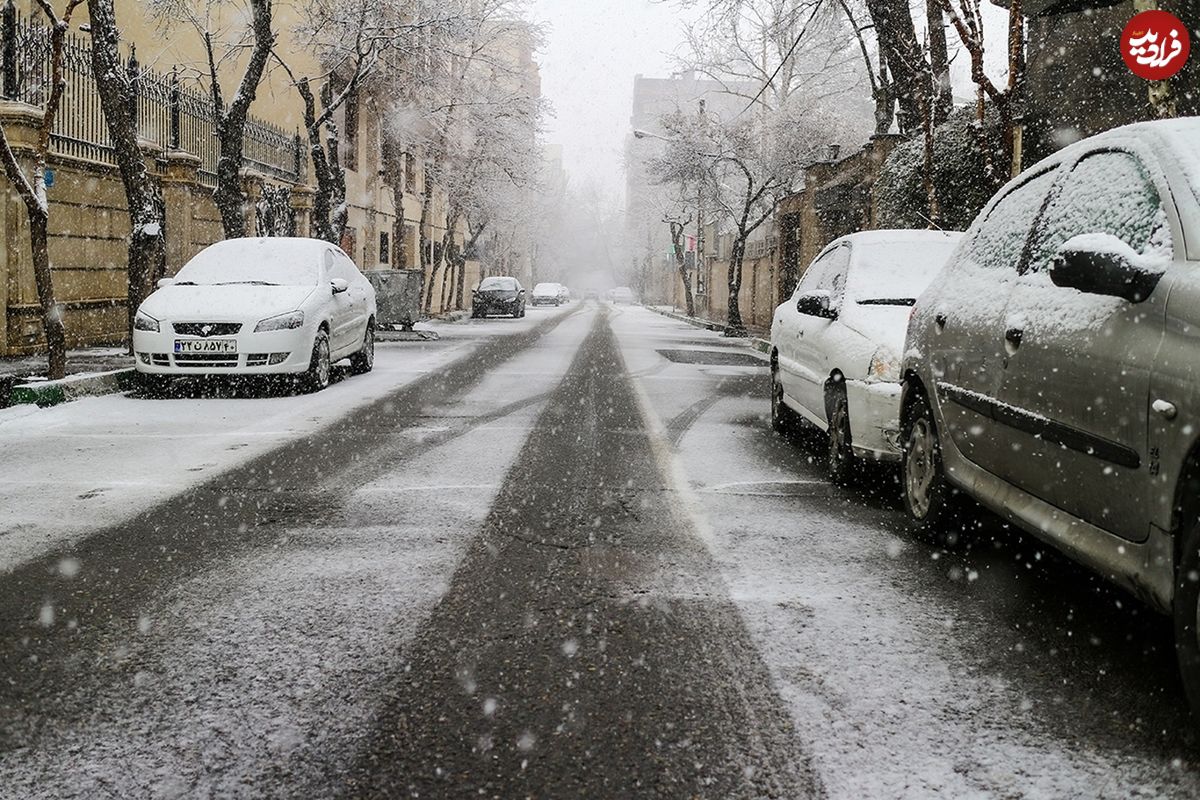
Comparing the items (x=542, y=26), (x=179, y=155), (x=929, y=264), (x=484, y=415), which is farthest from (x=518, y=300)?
(x=929, y=264)

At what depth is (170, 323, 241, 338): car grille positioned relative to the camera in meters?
11.8

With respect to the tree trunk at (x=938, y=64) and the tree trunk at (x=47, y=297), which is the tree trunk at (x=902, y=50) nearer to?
the tree trunk at (x=938, y=64)

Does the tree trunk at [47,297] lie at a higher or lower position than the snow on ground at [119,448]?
higher

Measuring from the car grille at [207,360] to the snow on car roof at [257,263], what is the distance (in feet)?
4.72

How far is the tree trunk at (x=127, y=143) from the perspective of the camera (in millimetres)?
13281

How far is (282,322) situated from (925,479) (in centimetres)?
815

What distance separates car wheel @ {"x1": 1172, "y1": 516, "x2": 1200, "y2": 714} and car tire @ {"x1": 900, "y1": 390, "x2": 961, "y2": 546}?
2.23m

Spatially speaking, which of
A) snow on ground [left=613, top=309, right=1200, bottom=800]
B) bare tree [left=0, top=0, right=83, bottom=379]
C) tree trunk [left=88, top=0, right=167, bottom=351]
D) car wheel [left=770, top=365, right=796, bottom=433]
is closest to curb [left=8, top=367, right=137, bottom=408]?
bare tree [left=0, top=0, right=83, bottom=379]

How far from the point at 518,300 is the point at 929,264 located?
36.1m

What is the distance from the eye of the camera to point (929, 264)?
26.0ft

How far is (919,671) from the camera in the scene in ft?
11.8

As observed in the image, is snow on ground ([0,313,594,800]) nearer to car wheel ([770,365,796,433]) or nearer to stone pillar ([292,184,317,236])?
car wheel ([770,365,796,433])

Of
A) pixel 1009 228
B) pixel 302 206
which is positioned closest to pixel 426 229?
pixel 302 206

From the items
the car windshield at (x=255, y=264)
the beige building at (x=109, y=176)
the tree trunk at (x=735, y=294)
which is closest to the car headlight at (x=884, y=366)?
the car windshield at (x=255, y=264)
